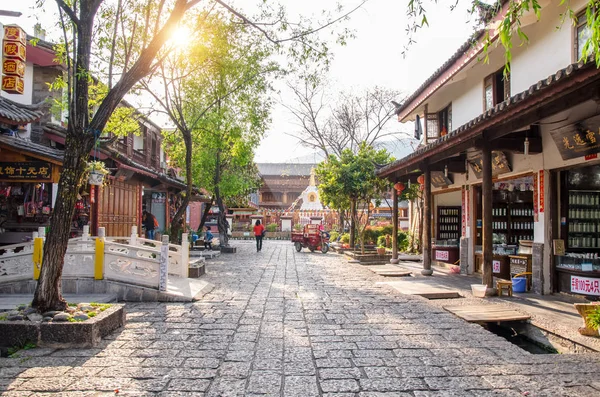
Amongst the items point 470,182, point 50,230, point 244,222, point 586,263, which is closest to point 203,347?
point 50,230

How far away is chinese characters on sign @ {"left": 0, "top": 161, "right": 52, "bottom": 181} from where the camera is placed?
29.4 feet

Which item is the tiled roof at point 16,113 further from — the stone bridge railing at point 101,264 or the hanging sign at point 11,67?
the stone bridge railing at point 101,264

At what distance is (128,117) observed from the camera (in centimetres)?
1148

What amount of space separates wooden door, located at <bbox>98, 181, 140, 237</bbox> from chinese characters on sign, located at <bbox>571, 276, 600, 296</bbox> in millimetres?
11443

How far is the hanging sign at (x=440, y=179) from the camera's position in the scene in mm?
12719

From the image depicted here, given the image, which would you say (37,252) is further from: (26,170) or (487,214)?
(487,214)

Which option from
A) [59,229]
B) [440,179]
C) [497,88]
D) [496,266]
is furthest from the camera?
[440,179]

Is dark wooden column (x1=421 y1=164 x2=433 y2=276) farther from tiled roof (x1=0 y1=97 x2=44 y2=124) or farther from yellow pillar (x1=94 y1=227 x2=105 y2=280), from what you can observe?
tiled roof (x1=0 y1=97 x2=44 y2=124)

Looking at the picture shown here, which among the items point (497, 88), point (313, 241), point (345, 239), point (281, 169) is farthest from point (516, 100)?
point (281, 169)

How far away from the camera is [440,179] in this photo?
13.0 meters

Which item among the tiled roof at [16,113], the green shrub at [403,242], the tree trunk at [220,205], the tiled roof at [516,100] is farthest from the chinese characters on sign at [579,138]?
the tree trunk at [220,205]

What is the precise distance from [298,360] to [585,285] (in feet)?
18.1

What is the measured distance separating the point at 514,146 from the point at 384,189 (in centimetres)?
864

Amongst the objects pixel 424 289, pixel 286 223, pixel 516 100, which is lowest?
pixel 424 289
